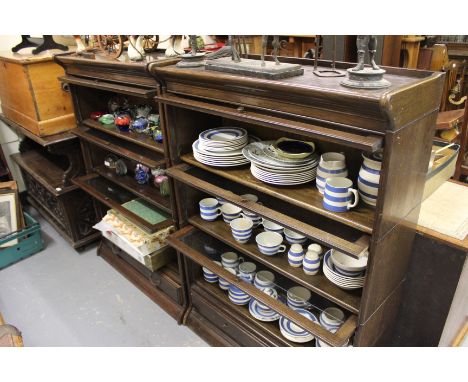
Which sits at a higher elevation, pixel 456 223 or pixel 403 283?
pixel 456 223

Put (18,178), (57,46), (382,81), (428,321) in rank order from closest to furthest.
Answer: (382,81) → (428,321) → (57,46) → (18,178)

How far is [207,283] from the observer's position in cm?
193

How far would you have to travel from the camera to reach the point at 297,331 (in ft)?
5.18

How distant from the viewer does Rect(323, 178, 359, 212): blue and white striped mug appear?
114 cm

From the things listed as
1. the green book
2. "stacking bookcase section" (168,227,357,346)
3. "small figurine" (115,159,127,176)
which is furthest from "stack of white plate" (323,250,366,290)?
"small figurine" (115,159,127,176)

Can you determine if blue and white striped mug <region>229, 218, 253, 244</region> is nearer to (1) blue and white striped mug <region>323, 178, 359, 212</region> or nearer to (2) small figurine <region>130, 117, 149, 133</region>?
(1) blue and white striped mug <region>323, 178, 359, 212</region>

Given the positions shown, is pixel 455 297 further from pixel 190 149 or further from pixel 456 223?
pixel 190 149

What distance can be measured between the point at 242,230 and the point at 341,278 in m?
0.44

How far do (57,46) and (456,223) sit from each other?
244 centimetres

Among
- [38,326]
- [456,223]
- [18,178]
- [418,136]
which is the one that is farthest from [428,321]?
[18,178]

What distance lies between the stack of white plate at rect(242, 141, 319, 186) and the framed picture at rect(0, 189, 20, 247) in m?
2.04

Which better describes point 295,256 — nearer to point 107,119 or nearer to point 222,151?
point 222,151

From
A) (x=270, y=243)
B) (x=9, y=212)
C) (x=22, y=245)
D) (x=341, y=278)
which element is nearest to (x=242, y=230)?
(x=270, y=243)

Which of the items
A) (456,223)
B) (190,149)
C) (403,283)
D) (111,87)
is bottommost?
(403,283)
